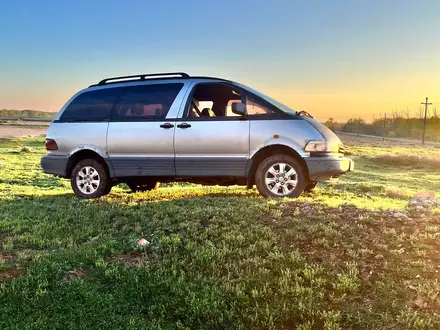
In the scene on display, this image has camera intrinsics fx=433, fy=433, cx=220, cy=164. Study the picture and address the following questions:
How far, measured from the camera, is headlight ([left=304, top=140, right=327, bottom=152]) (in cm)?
744

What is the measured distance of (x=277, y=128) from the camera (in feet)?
24.6

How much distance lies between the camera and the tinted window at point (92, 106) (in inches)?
332

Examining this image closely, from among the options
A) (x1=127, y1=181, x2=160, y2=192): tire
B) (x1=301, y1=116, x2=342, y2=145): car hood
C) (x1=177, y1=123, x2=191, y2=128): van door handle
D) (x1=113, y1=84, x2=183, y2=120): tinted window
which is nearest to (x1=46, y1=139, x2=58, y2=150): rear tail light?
(x1=113, y1=84, x2=183, y2=120): tinted window

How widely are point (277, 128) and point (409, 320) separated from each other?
4218 millimetres

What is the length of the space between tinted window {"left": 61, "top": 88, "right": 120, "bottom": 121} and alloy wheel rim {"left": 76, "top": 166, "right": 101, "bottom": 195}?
102 centimetres

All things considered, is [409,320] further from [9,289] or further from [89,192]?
[89,192]

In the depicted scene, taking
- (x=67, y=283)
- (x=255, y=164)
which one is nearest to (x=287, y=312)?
(x=67, y=283)

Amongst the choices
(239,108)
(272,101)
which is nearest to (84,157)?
(239,108)

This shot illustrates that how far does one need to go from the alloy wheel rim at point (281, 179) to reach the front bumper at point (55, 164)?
159 inches

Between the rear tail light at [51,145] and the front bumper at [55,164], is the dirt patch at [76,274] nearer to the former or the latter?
the front bumper at [55,164]

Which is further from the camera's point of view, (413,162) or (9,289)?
(413,162)

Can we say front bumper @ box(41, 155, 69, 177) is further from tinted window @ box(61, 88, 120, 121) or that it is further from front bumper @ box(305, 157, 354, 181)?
front bumper @ box(305, 157, 354, 181)

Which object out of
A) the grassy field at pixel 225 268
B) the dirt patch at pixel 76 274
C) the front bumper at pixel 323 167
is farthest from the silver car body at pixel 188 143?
the dirt patch at pixel 76 274

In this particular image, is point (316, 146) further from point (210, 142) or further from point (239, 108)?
point (210, 142)
